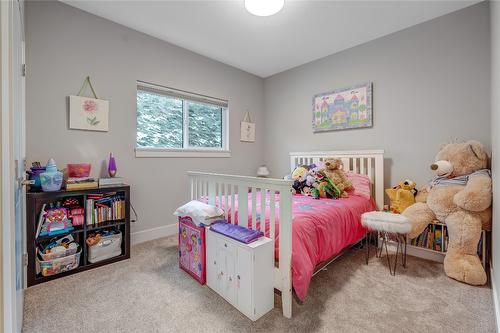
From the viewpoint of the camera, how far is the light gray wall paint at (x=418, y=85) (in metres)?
2.21

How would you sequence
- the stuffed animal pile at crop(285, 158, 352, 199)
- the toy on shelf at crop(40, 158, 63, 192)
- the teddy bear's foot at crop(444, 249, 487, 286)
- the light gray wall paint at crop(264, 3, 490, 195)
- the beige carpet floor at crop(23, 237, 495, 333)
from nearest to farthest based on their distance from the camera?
1. the beige carpet floor at crop(23, 237, 495, 333)
2. the teddy bear's foot at crop(444, 249, 487, 286)
3. the toy on shelf at crop(40, 158, 63, 192)
4. the light gray wall paint at crop(264, 3, 490, 195)
5. the stuffed animal pile at crop(285, 158, 352, 199)

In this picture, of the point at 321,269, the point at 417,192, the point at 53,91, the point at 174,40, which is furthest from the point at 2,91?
the point at 417,192

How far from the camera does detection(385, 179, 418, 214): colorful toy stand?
7.76ft

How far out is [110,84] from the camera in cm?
249

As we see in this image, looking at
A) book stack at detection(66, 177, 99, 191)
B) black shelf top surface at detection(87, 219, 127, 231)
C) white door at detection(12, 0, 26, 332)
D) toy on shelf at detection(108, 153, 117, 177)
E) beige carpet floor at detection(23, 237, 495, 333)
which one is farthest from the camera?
toy on shelf at detection(108, 153, 117, 177)

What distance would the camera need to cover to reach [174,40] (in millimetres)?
2859

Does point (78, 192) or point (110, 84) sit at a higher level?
point (110, 84)

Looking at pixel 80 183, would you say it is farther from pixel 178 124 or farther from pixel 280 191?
pixel 280 191

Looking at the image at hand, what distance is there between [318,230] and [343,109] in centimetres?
201

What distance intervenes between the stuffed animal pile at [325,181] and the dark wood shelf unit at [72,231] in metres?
1.86

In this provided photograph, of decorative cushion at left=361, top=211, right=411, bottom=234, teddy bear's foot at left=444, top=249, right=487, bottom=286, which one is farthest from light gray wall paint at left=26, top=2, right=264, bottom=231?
teddy bear's foot at left=444, top=249, right=487, bottom=286

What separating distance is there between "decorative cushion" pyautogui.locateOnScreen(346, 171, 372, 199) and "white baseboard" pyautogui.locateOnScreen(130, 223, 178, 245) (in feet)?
7.52

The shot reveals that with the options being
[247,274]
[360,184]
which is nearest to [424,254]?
[360,184]

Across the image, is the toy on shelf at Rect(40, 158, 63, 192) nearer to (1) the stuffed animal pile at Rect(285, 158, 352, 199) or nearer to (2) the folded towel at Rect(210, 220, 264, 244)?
(2) the folded towel at Rect(210, 220, 264, 244)
